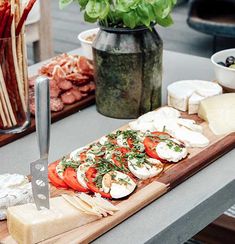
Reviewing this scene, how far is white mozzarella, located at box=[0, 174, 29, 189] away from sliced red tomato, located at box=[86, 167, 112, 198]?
0.42 feet

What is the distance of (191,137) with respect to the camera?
1.58m

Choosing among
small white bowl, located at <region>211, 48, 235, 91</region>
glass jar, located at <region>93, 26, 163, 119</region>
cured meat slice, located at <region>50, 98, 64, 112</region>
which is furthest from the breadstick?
small white bowl, located at <region>211, 48, 235, 91</region>

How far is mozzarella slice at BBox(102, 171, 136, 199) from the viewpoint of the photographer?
134 centimetres

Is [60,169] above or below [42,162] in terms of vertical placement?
below

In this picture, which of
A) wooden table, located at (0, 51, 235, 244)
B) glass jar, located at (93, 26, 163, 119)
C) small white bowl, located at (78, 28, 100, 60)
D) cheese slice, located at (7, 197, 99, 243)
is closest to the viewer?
cheese slice, located at (7, 197, 99, 243)

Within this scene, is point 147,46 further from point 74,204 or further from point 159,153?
point 74,204

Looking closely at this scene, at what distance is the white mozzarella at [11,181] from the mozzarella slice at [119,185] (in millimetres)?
167

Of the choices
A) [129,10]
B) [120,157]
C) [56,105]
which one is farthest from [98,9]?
[120,157]

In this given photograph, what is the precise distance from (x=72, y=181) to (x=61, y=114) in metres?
0.50

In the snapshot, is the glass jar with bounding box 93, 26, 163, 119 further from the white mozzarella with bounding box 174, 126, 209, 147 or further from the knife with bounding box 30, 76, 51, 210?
the knife with bounding box 30, 76, 51, 210

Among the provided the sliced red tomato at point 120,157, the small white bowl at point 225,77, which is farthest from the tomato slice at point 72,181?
the small white bowl at point 225,77

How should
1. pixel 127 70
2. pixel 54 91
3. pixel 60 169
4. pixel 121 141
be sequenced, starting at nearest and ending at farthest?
pixel 60 169 → pixel 121 141 → pixel 127 70 → pixel 54 91

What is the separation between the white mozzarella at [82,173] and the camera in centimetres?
137

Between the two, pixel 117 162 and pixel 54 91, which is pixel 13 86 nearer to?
pixel 54 91
